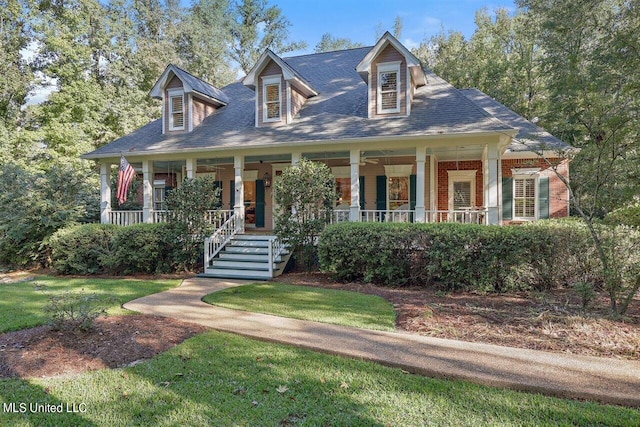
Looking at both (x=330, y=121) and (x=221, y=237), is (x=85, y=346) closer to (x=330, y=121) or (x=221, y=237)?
(x=221, y=237)

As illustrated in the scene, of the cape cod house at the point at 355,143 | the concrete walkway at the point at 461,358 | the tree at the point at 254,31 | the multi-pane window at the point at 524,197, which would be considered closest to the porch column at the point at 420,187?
the cape cod house at the point at 355,143

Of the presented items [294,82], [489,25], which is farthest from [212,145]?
[489,25]

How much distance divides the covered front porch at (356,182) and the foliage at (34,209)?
1037 millimetres

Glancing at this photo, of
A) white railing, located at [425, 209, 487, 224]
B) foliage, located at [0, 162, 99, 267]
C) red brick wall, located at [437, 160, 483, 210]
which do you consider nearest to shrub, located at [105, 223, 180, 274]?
foliage, located at [0, 162, 99, 267]

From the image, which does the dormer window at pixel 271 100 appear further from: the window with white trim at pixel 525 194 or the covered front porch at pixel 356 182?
the window with white trim at pixel 525 194

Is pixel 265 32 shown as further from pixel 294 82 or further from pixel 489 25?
pixel 294 82

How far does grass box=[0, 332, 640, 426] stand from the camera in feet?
9.93

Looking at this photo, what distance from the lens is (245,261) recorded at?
1048cm

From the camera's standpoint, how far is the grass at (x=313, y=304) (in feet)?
19.1

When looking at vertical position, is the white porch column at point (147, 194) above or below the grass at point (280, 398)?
above

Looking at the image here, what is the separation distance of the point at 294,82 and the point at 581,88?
8.70 metres

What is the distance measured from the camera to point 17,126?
21.2 meters

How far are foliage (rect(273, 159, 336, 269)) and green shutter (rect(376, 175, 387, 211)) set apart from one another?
4.35 meters

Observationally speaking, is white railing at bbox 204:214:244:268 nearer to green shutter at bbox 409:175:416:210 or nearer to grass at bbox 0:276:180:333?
grass at bbox 0:276:180:333
